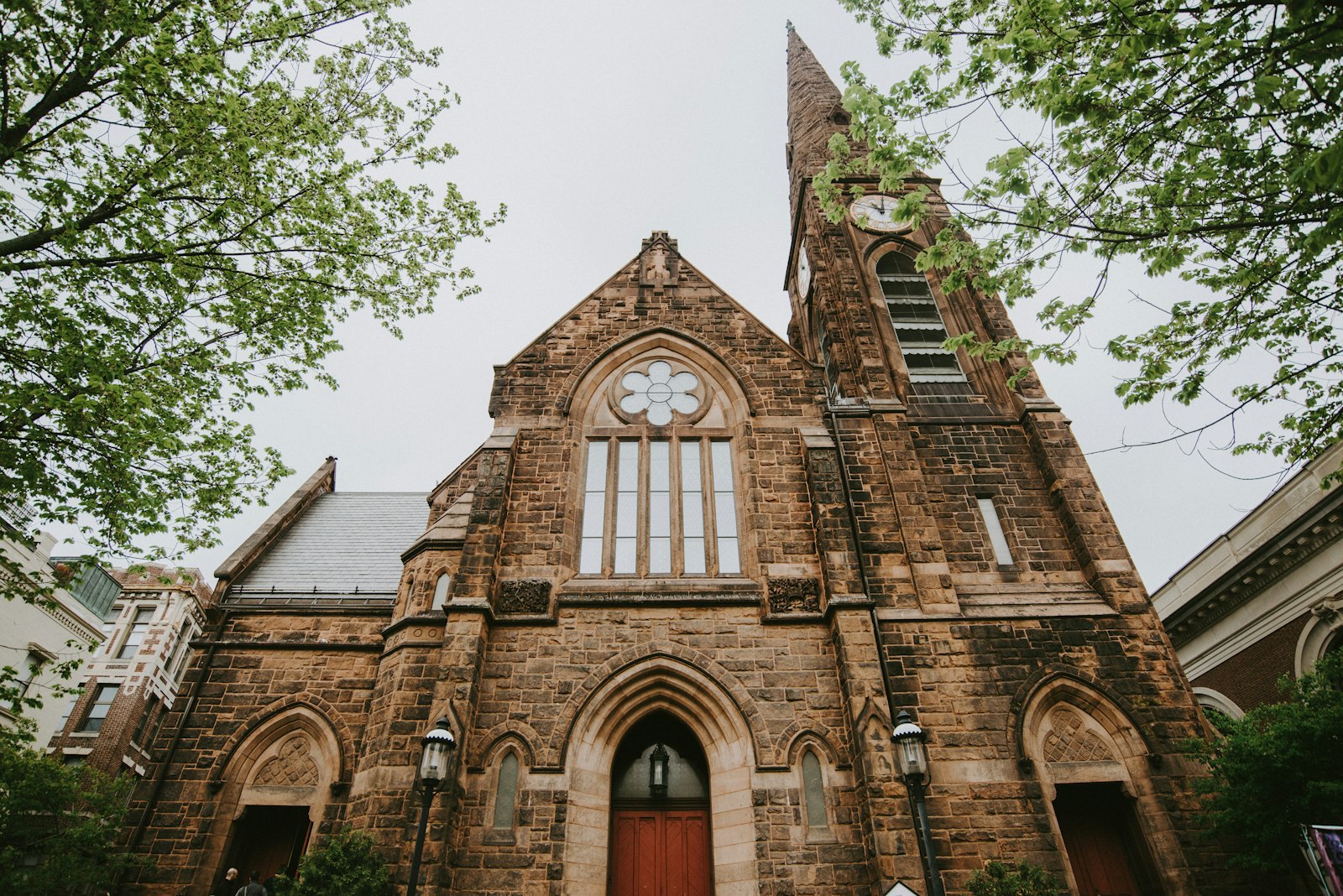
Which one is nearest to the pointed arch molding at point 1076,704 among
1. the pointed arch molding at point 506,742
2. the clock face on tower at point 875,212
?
the pointed arch molding at point 506,742

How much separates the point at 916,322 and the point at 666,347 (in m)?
5.66

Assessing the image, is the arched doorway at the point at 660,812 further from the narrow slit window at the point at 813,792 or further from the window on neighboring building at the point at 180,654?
the window on neighboring building at the point at 180,654

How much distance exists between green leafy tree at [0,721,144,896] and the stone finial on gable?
1210cm

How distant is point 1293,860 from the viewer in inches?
325

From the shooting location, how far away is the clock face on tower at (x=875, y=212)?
666 inches

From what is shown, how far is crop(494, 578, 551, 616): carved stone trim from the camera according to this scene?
1073cm

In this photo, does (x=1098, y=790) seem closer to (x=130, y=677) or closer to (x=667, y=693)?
(x=667, y=693)

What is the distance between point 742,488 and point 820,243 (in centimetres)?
751

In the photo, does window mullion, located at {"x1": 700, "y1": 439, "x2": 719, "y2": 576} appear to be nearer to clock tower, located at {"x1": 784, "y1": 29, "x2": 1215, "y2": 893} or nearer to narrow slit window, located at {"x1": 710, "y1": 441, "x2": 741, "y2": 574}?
narrow slit window, located at {"x1": 710, "y1": 441, "x2": 741, "y2": 574}

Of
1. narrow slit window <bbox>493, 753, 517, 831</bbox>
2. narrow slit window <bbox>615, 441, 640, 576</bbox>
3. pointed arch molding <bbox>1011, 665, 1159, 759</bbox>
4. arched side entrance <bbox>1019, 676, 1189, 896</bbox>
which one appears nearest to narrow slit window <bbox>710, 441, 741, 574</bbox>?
narrow slit window <bbox>615, 441, 640, 576</bbox>

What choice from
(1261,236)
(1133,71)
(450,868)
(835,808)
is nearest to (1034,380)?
(1261,236)

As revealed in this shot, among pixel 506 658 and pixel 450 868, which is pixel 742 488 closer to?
pixel 506 658

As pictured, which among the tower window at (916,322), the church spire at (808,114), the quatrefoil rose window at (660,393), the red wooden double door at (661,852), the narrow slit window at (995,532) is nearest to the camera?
the red wooden double door at (661,852)

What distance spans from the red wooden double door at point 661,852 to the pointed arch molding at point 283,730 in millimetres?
4291
